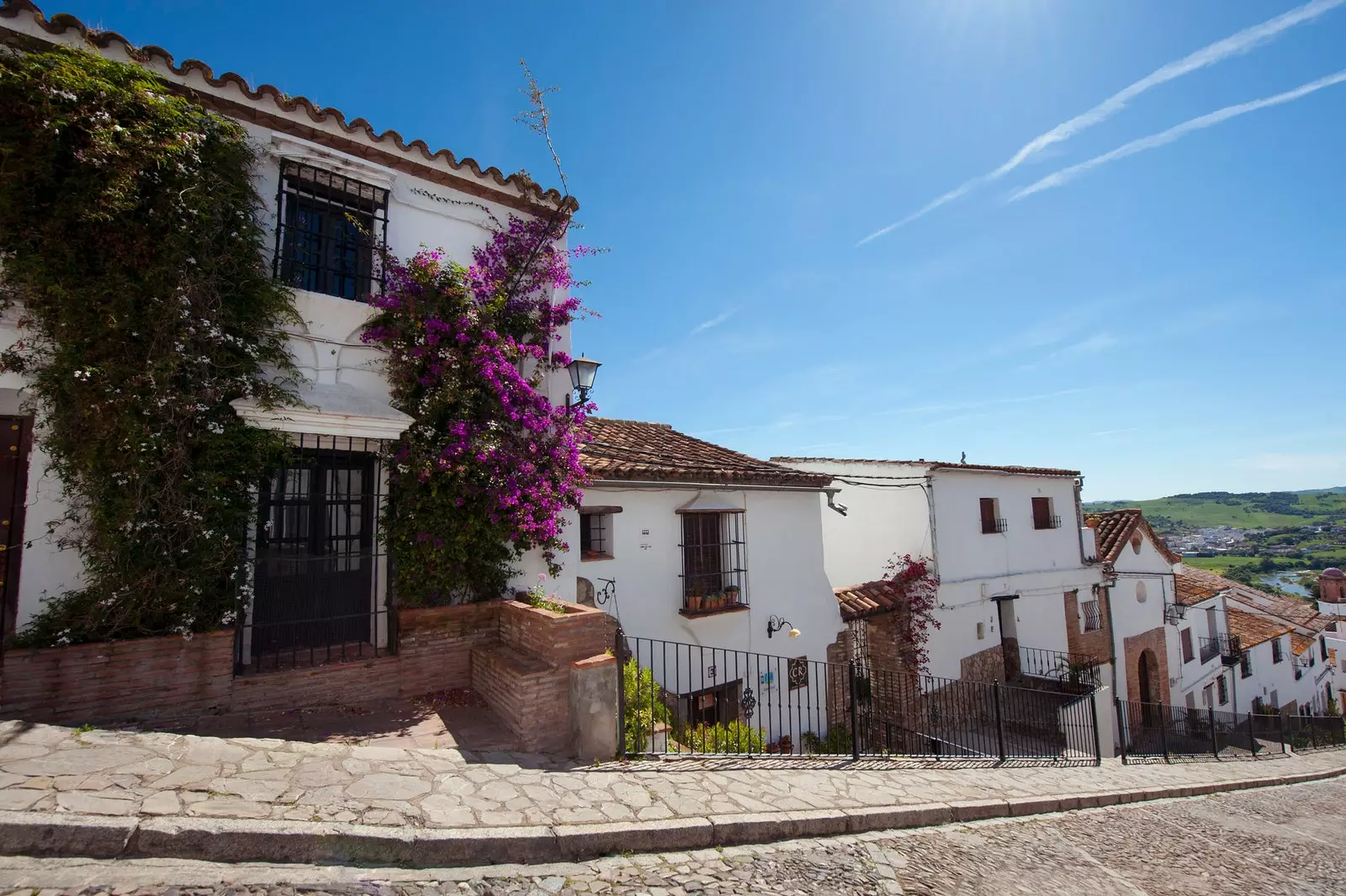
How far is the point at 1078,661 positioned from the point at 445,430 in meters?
16.1

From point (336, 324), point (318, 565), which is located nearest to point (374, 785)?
point (318, 565)

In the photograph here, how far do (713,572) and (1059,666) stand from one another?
11.1 metres

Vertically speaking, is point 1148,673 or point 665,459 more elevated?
point 665,459

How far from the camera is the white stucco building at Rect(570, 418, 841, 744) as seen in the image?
7934 mm

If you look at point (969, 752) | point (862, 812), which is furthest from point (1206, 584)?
point (862, 812)

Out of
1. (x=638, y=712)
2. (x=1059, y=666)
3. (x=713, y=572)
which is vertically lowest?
(x=1059, y=666)

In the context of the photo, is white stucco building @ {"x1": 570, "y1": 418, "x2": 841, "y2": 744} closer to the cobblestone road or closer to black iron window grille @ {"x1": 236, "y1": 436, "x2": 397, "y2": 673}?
black iron window grille @ {"x1": 236, "y1": 436, "x2": 397, "y2": 673}

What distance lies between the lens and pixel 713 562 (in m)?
8.99

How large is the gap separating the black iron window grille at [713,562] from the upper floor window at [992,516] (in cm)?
757

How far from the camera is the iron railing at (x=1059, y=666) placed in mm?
14070

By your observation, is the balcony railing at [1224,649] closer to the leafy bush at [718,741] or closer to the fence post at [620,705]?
the leafy bush at [718,741]

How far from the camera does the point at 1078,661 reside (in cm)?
1477

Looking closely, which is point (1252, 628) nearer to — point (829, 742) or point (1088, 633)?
point (1088, 633)

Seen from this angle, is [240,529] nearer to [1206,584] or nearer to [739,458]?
[739,458]
